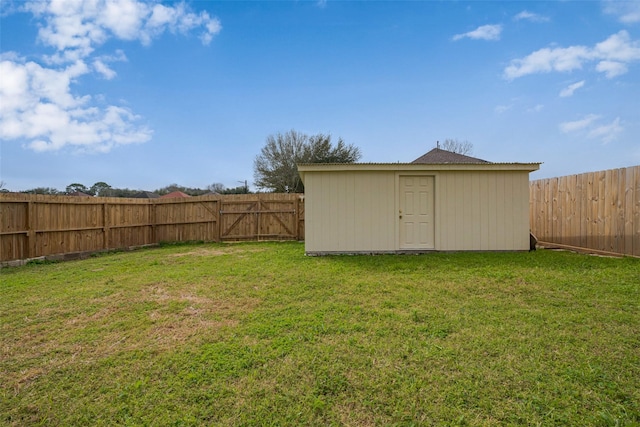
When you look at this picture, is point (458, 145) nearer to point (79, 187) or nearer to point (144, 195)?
point (144, 195)

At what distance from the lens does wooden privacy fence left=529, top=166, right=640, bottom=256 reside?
19.3ft

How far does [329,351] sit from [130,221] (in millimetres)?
10067

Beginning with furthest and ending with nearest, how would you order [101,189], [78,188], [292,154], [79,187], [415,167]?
[101,189] < [79,187] < [78,188] < [292,154] < [415,167]

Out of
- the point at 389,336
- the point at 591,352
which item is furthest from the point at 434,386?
the point at 591,352

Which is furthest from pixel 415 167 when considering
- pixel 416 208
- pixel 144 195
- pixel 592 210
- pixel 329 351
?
pixel 144 195

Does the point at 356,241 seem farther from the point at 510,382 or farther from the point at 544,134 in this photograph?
the point at 544,134

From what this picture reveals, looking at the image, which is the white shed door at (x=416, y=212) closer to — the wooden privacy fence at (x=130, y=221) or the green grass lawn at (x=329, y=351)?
the green grass lawn at (x=329, y=351)

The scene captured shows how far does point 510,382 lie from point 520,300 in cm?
199

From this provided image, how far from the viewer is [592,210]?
22.0ft

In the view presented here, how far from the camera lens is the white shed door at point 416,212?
7.07m

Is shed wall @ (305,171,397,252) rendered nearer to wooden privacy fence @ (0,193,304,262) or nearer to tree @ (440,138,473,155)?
wooden privacy fence @ (0,193,304,262)

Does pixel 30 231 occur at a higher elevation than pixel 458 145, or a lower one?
lower

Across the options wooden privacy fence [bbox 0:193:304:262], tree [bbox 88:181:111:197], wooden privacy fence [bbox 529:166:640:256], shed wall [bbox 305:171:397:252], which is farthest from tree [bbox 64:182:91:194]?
wooden privacy fence [bbox 529:166:640:256]

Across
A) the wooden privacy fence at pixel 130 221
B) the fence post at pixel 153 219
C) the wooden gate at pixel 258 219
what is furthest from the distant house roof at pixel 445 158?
the fence post at pixel 153 219
